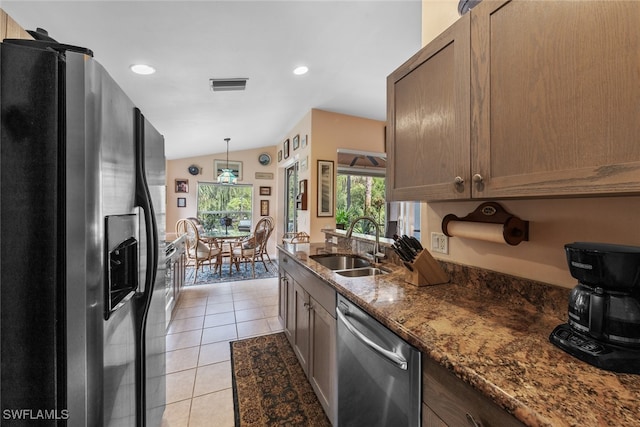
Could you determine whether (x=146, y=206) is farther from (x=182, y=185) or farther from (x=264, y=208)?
(x=182, y=185)

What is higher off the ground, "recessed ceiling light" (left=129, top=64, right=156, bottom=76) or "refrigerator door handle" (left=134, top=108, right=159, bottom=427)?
"recessed ceiling light" (left=129, top=64, right=156, bottom=76)

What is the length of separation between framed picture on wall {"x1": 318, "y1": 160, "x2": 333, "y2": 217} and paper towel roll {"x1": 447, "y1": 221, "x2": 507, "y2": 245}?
298 centimetres

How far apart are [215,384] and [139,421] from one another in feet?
3.29

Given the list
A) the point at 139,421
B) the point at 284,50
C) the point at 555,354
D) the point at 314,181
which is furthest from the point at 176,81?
the point at 555,354

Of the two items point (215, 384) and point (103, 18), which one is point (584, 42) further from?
point (215, 384)

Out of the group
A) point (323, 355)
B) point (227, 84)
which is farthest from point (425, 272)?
point (227, 84)

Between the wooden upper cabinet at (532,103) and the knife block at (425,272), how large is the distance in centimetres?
32

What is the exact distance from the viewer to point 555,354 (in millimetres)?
701

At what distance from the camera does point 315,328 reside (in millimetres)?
1679

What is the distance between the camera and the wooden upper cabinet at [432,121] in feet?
3.25

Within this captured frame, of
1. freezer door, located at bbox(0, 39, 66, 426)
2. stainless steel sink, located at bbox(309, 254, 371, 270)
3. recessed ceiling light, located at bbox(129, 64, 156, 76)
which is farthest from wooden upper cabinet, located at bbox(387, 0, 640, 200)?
recessed ceiling light, located at bbox(129, 64, 156, 76)

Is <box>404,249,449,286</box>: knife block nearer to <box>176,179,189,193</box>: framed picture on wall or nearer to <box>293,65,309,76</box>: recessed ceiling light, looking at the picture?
<box>293,65,309,76</box>: recessed ceiling light

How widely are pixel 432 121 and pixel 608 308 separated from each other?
85cm

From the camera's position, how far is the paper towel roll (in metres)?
1.06
